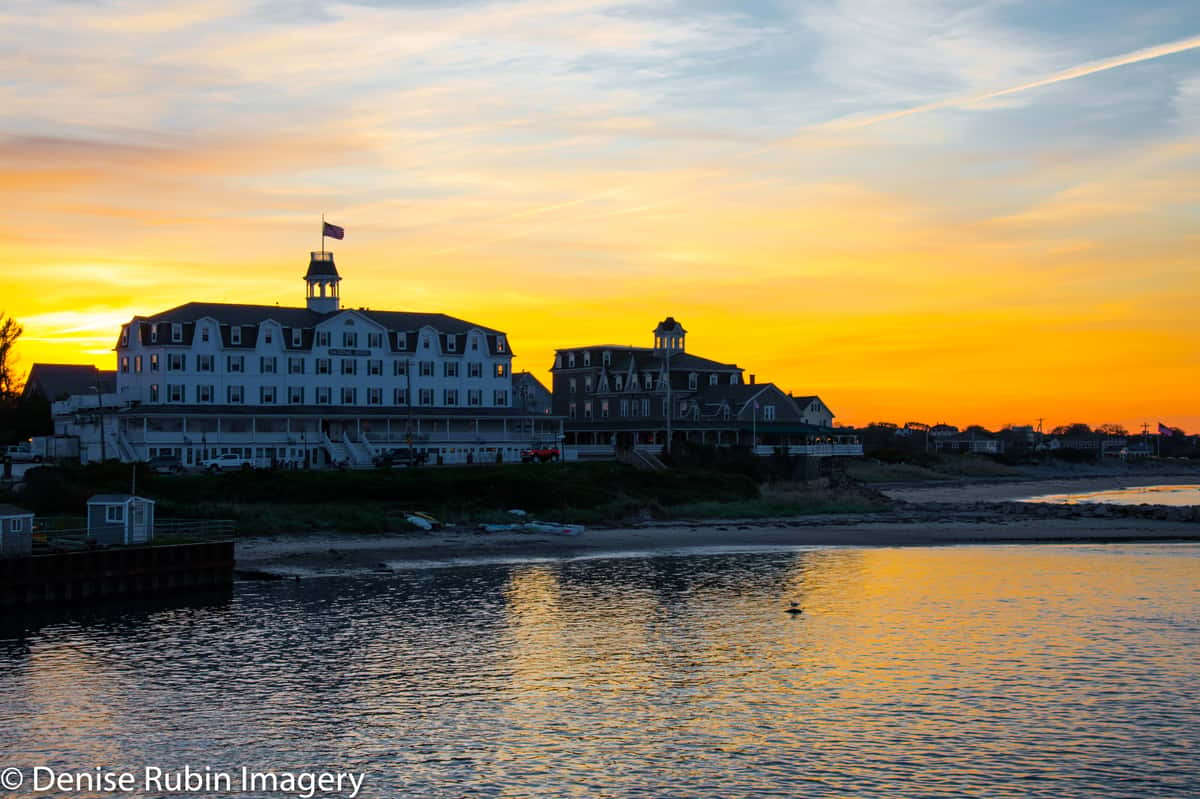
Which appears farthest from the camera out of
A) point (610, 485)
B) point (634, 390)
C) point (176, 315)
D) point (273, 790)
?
point (634, 390)

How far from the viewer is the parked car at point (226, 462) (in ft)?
289

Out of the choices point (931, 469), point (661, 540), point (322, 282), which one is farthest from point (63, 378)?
point (931, 469)

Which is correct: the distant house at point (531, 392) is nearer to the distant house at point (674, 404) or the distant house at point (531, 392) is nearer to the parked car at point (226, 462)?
the distant house at point (674, 404)

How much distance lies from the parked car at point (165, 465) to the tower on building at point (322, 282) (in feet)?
85.1

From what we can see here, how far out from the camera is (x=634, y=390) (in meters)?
134

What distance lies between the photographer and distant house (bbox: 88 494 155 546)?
174ft

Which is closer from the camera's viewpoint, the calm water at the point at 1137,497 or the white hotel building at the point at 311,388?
the white hotel building at the point at 311,388

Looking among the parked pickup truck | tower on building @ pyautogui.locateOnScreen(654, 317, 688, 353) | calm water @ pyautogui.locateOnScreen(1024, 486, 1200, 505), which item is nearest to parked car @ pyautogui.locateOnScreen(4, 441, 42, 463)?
the parked pickup truck

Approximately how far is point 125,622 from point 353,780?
22.6m

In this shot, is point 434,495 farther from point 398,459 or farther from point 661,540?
point 661,540

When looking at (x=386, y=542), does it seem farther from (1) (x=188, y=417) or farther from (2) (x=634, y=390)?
(2) (x=634, y=390)

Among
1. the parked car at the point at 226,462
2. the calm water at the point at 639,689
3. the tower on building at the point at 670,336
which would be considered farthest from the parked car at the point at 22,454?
the tower on building at the point at 670,336

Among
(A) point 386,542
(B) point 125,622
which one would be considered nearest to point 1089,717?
(B) point 125,622

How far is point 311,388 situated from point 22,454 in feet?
74.1
